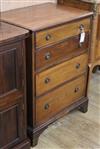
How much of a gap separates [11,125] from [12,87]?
0.27 m

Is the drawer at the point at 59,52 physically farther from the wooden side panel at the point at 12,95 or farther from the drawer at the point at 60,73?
the wooden side panel at the point at 12,95

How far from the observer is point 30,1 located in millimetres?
2141

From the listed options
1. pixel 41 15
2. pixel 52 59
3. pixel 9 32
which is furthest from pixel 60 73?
pixel 9 32

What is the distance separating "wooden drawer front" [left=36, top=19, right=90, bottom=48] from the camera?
1643mm

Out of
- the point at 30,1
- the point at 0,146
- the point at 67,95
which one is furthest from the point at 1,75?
the point at 30,1

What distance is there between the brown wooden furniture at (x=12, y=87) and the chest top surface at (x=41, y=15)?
0.42 ft

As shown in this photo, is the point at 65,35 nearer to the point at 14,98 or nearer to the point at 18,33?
the point at 18,33

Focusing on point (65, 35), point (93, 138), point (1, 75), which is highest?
point (65, 35)

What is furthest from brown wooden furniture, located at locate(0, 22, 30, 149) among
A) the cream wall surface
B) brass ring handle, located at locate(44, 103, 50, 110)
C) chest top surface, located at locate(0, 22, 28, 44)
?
the cream wall surface

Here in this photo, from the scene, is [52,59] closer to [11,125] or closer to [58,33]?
[58,33]

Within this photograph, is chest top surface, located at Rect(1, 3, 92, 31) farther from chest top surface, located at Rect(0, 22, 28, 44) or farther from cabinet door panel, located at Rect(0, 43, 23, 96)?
cabinet door panel, located at Rect(0, 43, 23, 96)

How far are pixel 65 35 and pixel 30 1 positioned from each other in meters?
0.54

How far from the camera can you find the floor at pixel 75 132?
6.41 ft

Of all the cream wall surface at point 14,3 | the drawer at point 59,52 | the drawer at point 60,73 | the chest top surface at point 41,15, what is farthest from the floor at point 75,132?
the cream wall surface at point 14,3
